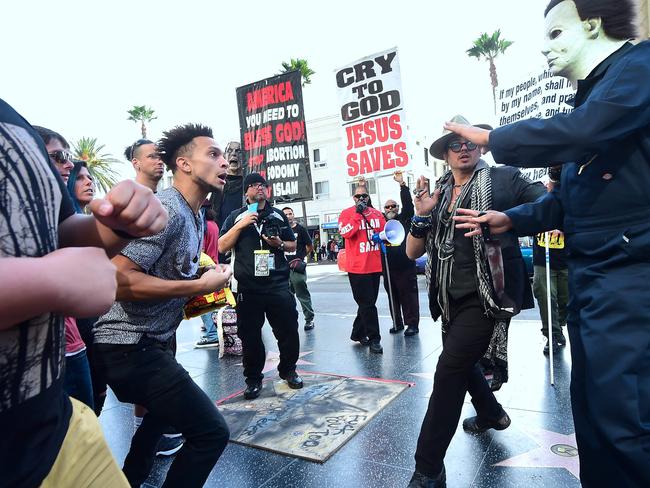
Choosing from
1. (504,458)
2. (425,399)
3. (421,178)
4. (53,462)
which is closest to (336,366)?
(425,399)

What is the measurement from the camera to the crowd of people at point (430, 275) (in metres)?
0.89

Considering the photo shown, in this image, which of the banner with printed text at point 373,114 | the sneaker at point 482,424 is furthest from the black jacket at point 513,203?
the banner with printed text at point 373,114

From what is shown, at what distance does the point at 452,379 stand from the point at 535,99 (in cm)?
483

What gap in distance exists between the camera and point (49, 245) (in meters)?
0.94

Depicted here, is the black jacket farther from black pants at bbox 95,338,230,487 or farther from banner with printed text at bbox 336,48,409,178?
banner with printed text at bbox 336,48,409,178

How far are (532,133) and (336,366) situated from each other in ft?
12.6

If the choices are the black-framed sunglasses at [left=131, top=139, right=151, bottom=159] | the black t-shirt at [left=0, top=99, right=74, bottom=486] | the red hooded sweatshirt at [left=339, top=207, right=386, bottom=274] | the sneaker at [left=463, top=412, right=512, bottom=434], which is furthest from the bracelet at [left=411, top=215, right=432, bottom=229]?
the red hooded sweatshirt at [left=339, top=207, right=386, bottom=274]

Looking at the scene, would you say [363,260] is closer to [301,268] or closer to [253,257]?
[253,257]

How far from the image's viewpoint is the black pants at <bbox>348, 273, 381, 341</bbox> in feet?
Result: 17.4

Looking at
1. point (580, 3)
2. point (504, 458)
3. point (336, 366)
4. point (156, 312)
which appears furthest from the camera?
point (336, 366)

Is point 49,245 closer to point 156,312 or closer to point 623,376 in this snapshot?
point 156,312

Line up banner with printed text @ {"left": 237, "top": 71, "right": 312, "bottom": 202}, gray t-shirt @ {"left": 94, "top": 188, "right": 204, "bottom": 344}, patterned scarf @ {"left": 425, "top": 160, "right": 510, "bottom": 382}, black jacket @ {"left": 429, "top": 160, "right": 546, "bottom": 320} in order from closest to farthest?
gray t-shirt @ {"left": 94, "top": 188, "right": 204, "bottom": 344}, patterned scarf @ {"left": 425, "top": 160, "right": 510, "bottom": 382}, black jacket @ {"left": 429, "top": 160, "right": 546, "bottom": 320}, banner with printed text @ {"left": 237, "top": 71, "right": 312, "bottom": 202}

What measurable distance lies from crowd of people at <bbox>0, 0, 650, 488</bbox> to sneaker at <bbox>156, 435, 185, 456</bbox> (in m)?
0.01

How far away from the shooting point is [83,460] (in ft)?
3.46
